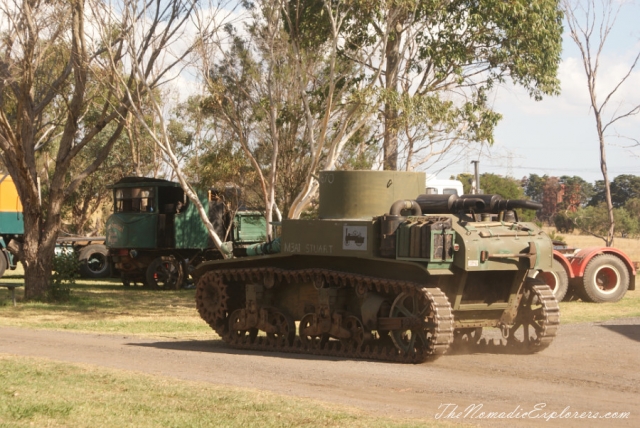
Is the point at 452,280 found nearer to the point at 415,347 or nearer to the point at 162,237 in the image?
the point at 415,347

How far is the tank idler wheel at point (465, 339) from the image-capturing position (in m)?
14.7

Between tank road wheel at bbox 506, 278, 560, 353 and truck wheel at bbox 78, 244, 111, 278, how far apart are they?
2090cm

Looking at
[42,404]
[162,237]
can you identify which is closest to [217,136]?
[162,237]

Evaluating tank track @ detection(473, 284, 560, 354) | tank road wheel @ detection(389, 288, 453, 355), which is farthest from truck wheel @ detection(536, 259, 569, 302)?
tank road wheel @ detection(389, 288, 453, 355)

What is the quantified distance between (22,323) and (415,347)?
33.2 ft

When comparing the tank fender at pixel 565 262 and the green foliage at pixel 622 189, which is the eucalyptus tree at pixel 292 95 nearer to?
the tank fender at pixel 565 262

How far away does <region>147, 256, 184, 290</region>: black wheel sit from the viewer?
1130 inches

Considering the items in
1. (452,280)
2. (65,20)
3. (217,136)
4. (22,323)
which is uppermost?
(65,20)

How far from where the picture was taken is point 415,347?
43.2ft

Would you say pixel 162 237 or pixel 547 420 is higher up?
pixel 162 237

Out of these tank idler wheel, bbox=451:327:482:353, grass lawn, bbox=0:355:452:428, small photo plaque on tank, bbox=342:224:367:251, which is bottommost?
grass lawn, bbox=0:355:452:428

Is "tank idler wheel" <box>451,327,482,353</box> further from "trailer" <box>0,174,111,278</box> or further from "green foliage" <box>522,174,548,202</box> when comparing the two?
"green foliage" <box>522,174,548,202</box>

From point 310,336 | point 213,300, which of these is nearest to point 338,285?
point 310,336

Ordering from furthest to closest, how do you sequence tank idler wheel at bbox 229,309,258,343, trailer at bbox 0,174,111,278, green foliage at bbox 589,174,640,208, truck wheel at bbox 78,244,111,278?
1. green foliage at bbox 589,174,640,208
2. truck wheel at bbox 78,244,111,278
3. trailer at bbox 0,174,111,278
4. tank idler wheel at bbox 229,309,258,343
